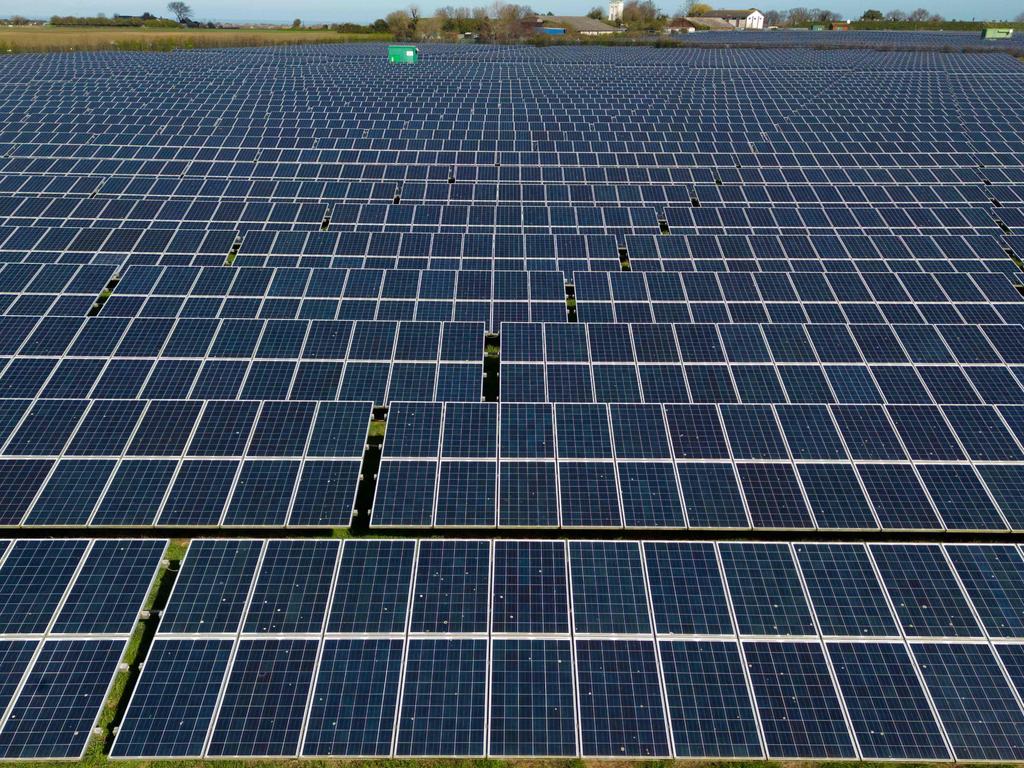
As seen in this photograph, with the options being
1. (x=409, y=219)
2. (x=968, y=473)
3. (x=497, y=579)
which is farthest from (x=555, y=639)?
(x=409, y=219)

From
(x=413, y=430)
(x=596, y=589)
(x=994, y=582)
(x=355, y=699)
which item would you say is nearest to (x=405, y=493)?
(x=413, y=430)

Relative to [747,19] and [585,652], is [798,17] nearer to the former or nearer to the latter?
[747,19]

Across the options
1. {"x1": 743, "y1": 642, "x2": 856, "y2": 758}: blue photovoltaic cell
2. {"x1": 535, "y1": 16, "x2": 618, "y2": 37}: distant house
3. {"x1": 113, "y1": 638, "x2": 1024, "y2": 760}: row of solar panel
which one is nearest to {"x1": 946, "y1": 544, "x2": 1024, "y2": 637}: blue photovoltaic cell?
{"x1": 113, "y1": 638, "x2": 1024, "y2": 760}: row of solar panel

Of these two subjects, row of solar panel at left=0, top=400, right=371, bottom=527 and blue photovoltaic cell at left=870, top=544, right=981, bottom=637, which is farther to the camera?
row of solar panel at left=0, top=400, right=371, bottom=527

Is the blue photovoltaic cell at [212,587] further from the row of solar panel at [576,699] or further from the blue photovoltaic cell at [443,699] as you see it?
the blue photovoltaic cell at [443,699]

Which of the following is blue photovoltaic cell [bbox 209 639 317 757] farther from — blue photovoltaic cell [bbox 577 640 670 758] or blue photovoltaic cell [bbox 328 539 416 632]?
blue photovoltaic cell [bbox 577 640 670 758]

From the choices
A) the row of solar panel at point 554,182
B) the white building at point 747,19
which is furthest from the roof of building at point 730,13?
the row of solar panel at point 554,182
